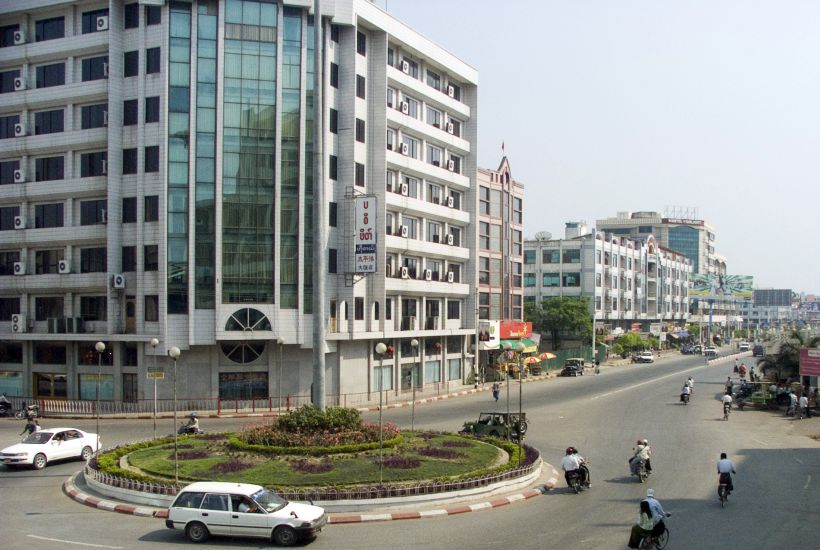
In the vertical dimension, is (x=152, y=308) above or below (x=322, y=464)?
above

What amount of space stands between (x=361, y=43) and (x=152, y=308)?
24.8 metres

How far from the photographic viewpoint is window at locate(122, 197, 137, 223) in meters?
52.9

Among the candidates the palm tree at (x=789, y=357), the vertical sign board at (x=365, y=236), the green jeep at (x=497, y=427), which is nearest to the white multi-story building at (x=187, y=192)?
the vertical sign board at (x=365, y=236)

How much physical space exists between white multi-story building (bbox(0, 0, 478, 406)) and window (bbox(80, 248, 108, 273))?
0.54ft

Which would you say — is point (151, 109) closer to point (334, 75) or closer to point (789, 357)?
point (334, 75)

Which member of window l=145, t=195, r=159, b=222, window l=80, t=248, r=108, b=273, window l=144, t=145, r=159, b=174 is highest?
window l=144, t=145, r=159, b=174

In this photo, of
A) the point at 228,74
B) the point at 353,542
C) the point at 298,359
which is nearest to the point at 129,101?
the point at 228,74

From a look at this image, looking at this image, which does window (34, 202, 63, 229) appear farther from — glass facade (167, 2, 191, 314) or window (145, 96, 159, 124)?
glass facade (167, 2, 191, 314)

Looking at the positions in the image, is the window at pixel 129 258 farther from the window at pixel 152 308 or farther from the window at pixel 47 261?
the window at pixel 47 261

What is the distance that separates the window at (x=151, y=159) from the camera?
5203cm

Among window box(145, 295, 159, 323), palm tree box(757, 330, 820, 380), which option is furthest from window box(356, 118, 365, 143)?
palm tree box(757, 330, 820, 380)

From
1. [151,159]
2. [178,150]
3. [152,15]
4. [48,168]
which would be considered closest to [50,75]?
[48,168]

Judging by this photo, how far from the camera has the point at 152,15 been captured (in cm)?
5238

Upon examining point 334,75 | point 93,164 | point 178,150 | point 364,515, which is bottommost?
point 364,515
